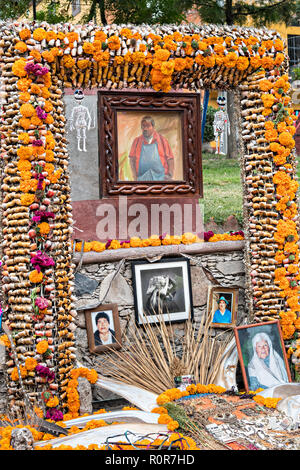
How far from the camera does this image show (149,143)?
7047mm

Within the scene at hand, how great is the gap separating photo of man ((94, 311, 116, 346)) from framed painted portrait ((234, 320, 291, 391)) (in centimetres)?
141

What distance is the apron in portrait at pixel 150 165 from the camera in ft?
22.9

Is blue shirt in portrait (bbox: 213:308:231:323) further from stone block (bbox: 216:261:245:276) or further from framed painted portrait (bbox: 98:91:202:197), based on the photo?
framed painted portrait (bbox: 98:91:202:197)

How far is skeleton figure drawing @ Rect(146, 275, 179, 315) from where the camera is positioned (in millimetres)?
6098

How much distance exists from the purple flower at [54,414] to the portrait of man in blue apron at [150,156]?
3114 mm

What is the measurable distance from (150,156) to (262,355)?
297 cm

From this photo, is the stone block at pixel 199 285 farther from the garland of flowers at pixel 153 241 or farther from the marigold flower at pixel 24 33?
the marigold flower at pixel 24 33

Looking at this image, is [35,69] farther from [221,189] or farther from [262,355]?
[221,189]

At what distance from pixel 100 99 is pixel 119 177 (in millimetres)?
1041

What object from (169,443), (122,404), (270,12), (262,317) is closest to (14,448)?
(169,443)

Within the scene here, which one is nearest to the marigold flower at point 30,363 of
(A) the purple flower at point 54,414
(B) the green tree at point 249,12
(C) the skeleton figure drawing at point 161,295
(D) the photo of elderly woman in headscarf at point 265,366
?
(A) the purple flower at point 54,414

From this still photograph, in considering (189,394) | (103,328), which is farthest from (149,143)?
(189,394)

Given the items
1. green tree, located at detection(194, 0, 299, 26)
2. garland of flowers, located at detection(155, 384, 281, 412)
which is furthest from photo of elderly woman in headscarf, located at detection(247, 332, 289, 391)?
green tree, located at detection(194, 0, 299, 26)

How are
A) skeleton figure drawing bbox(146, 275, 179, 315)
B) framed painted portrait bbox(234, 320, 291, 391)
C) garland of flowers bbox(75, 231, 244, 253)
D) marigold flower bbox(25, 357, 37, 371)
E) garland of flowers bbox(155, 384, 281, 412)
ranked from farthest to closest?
1. skeleton figure drawing bbox(146, 275, 179, 315)
2. garland of flowers bbox(75, 231, 244, 253)
3. framed painted portrait bbox(234, 320, 291, 391)
4. marigold flower bbox(25, 357, 37, 371)
5. garland of flowers bbox(155, 384, 281, 412)
